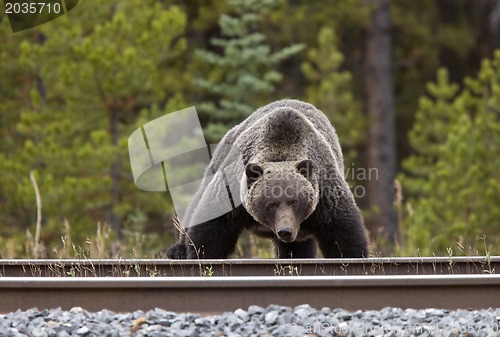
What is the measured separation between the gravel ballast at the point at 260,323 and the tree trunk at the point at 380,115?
17.7 meters

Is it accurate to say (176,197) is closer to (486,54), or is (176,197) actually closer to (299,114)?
(299,114)

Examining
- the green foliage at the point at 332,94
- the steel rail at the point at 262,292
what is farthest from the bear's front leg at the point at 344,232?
the green foliage at the point at 332,94

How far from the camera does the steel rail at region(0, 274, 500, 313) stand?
16.2ft

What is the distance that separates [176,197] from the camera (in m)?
17.6

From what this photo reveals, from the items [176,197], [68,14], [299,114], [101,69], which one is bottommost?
[176,197]

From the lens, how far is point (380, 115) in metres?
23.3

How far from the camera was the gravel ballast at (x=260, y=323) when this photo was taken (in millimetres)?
4402

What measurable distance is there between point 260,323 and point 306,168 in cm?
283

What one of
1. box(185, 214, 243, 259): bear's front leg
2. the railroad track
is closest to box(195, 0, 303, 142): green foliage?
box(185, 214, 243, 259): bear's front leg

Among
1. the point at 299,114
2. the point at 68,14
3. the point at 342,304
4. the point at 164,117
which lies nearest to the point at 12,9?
the point at 68,14

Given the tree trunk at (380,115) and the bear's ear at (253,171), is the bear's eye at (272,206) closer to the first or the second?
the bear's ear at (253,171)

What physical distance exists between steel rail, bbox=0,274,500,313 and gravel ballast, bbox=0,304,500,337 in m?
0.14

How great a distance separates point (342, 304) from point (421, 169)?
14540 mm

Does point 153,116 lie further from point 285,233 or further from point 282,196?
point 285,233
